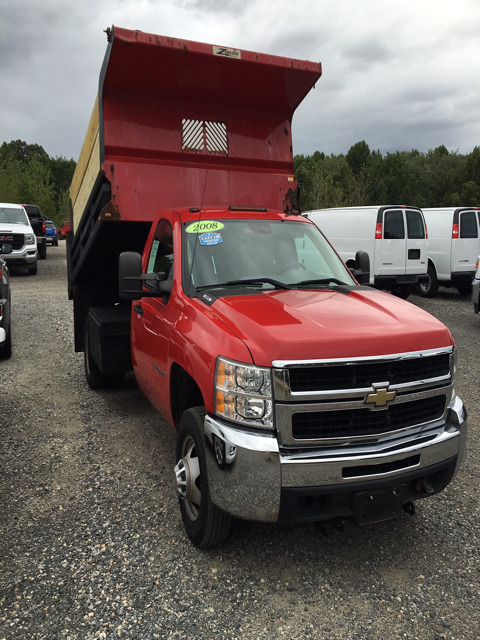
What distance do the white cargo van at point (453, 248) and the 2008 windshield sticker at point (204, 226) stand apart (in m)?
11.5

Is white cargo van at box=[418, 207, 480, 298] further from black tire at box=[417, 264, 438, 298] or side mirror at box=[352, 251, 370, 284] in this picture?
side mirror at box=[352, 251, 370, 284]

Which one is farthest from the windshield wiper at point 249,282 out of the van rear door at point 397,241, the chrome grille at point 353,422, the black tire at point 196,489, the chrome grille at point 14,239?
the chrome grille at point 14,239

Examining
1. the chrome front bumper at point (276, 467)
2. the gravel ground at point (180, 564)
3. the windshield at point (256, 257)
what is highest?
the windshield at point (256, 257)

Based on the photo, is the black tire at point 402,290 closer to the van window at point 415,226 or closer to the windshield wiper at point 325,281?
the van window at point 415,226

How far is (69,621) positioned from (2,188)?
3307 centimetres

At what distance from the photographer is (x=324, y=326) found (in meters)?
2.93

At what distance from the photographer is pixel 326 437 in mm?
2812

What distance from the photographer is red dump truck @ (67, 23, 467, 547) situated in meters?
2.78

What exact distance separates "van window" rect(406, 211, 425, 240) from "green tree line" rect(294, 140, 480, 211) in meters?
33.3

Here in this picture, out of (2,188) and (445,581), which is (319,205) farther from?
(445,581)

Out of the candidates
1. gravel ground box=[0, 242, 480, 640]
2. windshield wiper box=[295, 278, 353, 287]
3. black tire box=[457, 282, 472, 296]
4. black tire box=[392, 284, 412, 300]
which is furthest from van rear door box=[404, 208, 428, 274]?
windshield wiper box=[295, 278, 353, 287]

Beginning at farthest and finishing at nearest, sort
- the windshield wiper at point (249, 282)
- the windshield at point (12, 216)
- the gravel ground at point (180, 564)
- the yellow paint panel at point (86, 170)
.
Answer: the windshield at point (12, 216), the yellow paint panel at point (86, 170), the windshield wiper at point (249, 282), the gravel ground at point (180, 564)

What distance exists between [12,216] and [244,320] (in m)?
17.8

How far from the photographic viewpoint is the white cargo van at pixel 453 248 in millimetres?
14188
